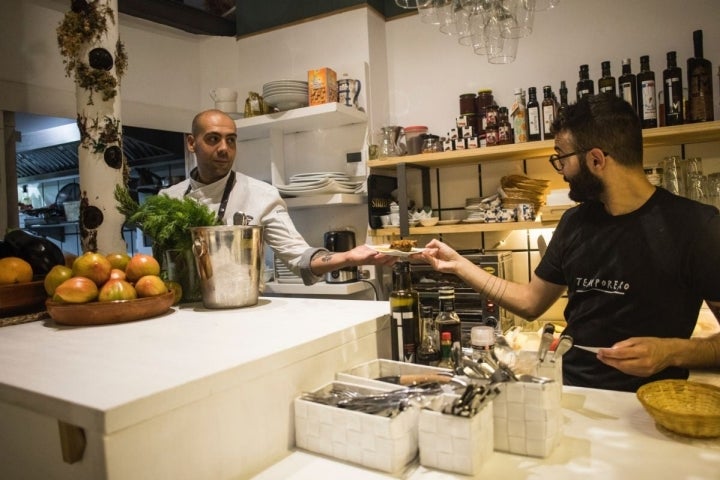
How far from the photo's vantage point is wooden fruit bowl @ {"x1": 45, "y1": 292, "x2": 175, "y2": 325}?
3.84 ft

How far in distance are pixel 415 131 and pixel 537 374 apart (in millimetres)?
2381

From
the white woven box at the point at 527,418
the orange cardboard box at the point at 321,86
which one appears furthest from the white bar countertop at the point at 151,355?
the orange cardboard box at the point at 321,86

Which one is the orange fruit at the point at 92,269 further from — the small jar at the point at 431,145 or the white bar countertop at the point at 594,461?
the small jar at the point at 431,145

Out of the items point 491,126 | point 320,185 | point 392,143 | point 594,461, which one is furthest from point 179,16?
point 594,461

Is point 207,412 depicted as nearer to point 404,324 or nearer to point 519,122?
point 404,324

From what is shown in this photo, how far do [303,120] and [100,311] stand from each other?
2.28 metres

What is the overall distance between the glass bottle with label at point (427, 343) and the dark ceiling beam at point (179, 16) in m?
2.85

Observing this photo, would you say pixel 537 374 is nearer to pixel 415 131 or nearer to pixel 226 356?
pixel 226 356

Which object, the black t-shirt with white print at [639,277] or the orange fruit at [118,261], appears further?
the black t-shirt with white print at [639,277]

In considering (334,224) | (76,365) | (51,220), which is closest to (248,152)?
(334,224)

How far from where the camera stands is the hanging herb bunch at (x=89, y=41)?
159 centimetres

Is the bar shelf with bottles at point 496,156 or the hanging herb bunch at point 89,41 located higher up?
the hanging herb bunch at point 89,41

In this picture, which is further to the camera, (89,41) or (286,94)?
(286,94)

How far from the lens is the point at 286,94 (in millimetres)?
3158
